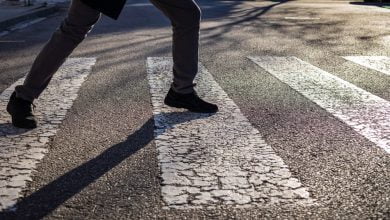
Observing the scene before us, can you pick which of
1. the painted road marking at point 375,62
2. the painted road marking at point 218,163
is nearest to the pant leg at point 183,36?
the painted road marking at point 218,163

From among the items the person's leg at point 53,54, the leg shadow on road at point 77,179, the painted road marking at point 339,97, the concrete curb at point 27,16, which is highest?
the person's leg at point 53,54

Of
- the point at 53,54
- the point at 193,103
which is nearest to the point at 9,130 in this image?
the point at 53,54

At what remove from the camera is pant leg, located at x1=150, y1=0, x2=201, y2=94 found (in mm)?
3508

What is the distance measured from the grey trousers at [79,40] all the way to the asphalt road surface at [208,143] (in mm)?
279

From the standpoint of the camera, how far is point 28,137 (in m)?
3.07

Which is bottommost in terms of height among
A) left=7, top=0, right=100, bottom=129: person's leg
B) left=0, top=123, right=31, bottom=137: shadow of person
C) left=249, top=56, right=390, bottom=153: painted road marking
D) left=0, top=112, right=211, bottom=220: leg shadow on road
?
left=249, top=56, right=390, bottom=153: painted road marking

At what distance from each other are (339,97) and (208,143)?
1.63 metres

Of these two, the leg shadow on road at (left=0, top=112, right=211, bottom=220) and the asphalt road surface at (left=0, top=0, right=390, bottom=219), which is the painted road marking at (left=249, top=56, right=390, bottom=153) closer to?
the asphalt road surface at (left=0, top=0, right=390, bottom=219)

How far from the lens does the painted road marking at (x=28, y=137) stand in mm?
2359

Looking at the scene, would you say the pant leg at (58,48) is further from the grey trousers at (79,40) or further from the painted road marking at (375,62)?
the painted road marking at (375,62)

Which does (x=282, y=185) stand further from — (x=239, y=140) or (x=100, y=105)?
(x=100, y=105)

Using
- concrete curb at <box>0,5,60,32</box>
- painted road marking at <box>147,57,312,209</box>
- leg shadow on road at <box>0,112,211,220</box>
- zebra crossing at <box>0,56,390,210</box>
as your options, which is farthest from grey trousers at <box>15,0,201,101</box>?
concrete curb at <box>0,5,60,32</box>

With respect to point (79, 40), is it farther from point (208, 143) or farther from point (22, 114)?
point (208, 143)

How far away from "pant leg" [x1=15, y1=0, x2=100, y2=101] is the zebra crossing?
24 cm
